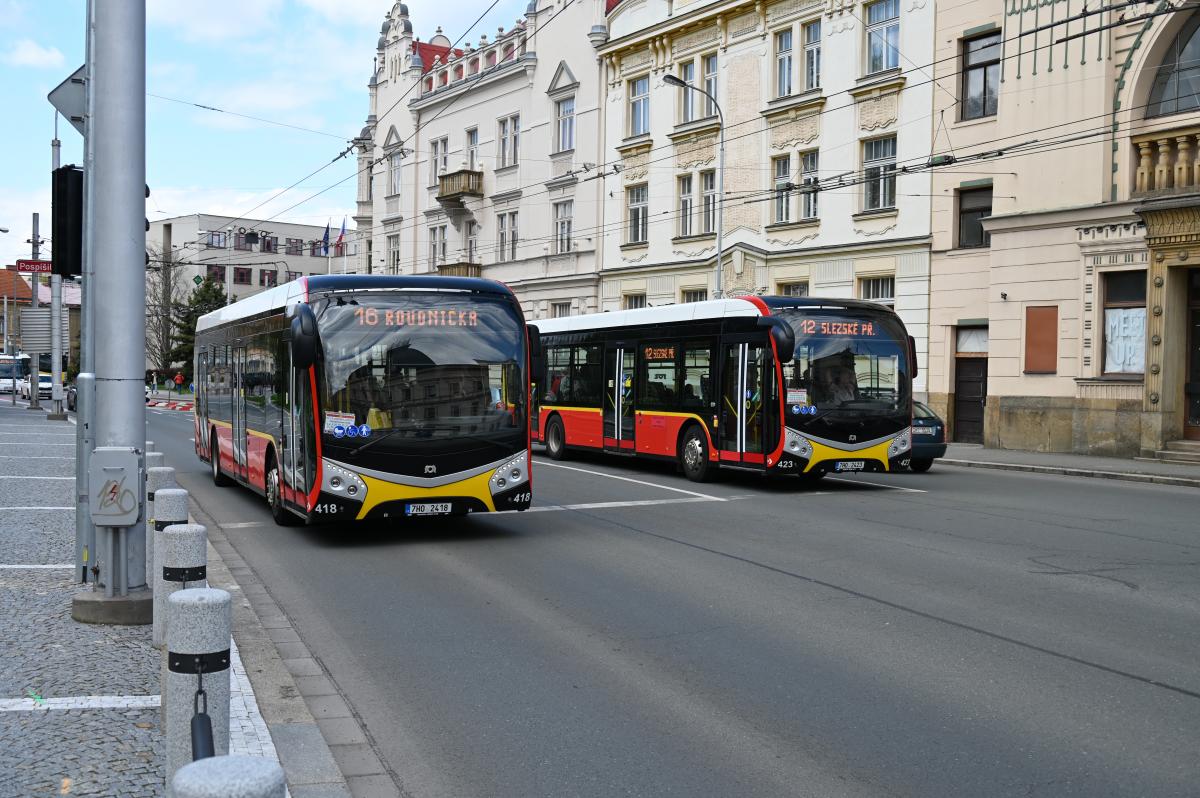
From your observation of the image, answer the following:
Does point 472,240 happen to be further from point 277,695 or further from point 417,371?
point 277,695

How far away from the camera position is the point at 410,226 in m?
55.7

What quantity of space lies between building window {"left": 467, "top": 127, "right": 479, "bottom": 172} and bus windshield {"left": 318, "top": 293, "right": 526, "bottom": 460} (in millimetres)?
38788

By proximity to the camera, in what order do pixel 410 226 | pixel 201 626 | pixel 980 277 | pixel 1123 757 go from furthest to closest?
pixel 410 226
pixel 980 277
pixel 1123 757
pixel 201 626

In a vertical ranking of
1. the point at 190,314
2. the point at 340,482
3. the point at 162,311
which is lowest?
the point at 340,482

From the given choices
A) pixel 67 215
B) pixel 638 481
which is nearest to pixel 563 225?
pixel 638 481

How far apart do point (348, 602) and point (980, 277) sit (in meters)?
22.5

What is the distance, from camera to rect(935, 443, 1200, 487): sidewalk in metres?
20.9

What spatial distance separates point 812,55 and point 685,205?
6828mm

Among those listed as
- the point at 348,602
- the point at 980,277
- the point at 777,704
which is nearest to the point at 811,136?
the point at 980,277

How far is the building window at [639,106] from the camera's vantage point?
39.9m

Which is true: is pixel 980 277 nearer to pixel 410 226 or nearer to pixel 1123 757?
pixel 1123 757

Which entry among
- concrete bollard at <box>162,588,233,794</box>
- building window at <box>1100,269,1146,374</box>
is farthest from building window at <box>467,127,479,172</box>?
concrete bollard at <box>162,588,233,794</box>

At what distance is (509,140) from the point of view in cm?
4797

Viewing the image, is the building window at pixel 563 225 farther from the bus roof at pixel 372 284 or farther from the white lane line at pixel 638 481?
the bus roof at pixel 372 284
